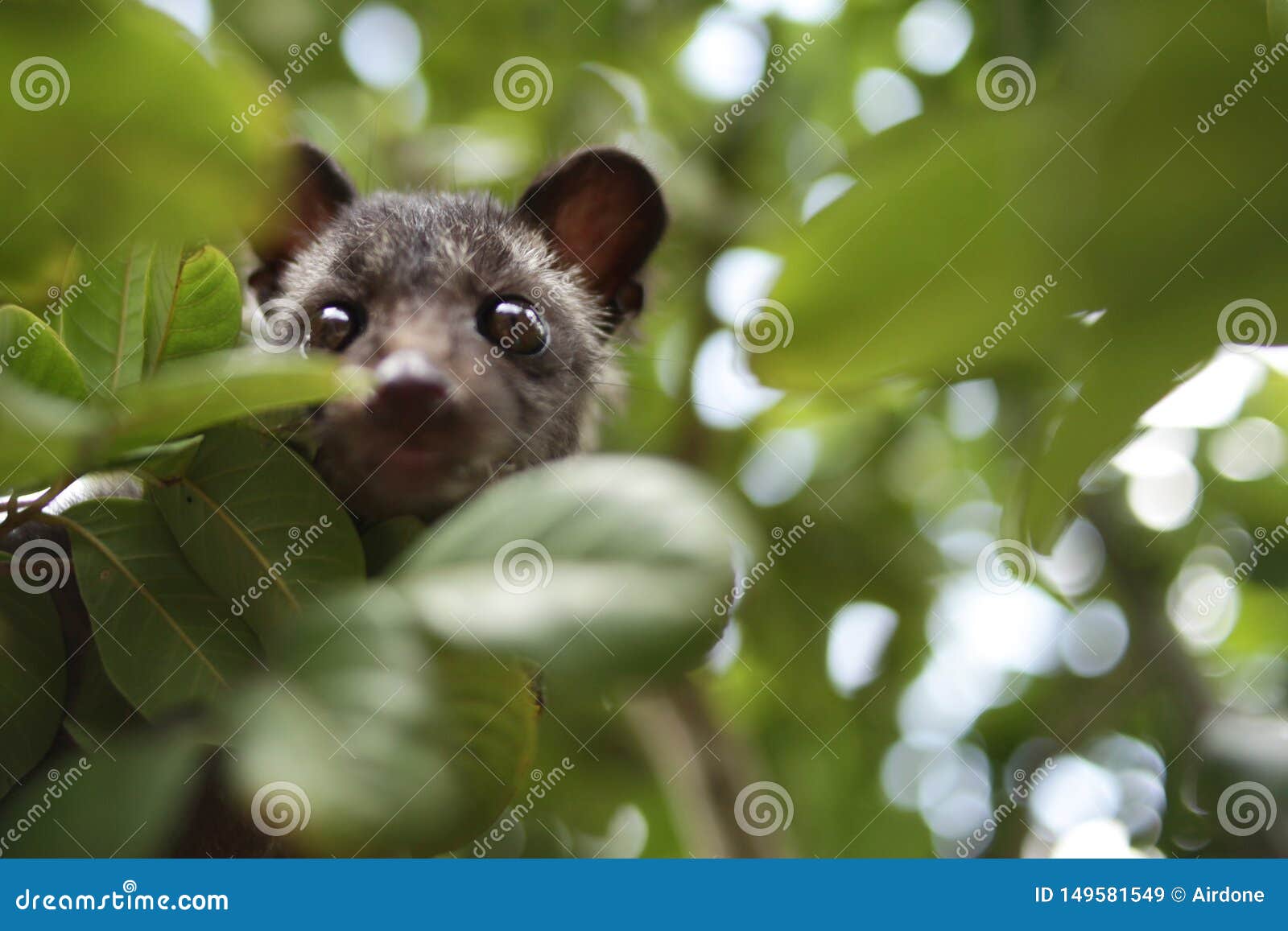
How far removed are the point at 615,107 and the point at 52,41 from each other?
3342mm

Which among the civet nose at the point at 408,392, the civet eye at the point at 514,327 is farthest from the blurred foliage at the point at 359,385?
the civet eye at the point at 514,327

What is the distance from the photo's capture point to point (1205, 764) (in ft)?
8.37

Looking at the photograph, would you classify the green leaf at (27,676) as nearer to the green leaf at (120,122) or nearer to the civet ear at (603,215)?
the green leaf at (120,122)

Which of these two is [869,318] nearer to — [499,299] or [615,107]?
[499,299]

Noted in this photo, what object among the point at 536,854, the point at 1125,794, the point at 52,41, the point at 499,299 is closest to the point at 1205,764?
the point at 1125,794

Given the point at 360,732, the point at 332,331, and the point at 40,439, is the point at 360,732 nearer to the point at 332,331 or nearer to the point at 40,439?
the point at 40,439

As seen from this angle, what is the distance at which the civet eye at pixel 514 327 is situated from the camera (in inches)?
99.3

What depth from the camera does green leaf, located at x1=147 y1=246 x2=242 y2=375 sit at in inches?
39.9

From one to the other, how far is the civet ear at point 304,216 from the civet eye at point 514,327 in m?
0.56

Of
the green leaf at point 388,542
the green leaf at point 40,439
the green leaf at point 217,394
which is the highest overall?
the green leaf at point 217,394

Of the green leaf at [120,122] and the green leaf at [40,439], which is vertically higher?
the green leaf at [120,122]

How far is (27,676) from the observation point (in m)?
1.09

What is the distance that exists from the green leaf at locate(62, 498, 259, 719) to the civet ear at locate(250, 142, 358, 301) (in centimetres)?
180

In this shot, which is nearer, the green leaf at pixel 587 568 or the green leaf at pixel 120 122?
the green leaf at pixel 120 122
